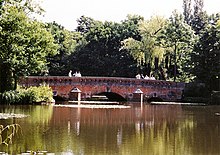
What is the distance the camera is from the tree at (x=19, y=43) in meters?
38.2

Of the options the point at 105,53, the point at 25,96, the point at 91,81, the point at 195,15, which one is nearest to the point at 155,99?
the point at 91,81

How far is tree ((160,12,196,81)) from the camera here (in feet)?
189

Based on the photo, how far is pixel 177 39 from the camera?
58.0 meters

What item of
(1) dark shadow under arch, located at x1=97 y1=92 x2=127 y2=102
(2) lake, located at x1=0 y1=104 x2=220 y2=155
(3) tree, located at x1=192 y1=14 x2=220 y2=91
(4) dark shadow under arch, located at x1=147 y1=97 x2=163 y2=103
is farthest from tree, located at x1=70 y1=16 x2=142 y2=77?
(2) lake, located at x1=0 y1=104 x2=220 y2=155

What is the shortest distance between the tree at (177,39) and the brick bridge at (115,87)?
4.89m

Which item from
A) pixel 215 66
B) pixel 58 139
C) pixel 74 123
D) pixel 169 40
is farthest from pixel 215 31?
pixel 58 139

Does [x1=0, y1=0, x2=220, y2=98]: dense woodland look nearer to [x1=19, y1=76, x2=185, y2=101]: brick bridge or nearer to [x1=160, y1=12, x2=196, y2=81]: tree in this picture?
[x1=160, y1=12, x2=196, y2=81]: tree

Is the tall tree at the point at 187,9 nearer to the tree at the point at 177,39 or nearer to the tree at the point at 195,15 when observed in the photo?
the tree at the point at 195,15

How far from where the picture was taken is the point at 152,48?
57.4 metres

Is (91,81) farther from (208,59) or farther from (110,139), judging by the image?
(110,139)

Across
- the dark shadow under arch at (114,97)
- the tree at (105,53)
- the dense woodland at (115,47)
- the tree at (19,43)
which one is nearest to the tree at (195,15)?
the dense woodland at (115,47)

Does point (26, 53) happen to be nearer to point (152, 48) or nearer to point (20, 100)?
point (20, 100)

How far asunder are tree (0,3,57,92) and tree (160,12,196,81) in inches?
804

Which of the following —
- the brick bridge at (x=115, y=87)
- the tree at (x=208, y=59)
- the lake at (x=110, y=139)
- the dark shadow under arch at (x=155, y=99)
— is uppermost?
the tree at (x=208, y=59)
